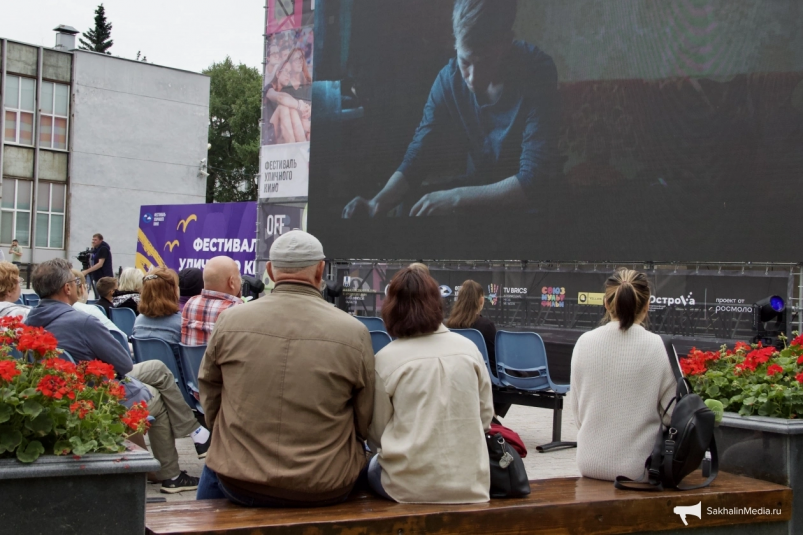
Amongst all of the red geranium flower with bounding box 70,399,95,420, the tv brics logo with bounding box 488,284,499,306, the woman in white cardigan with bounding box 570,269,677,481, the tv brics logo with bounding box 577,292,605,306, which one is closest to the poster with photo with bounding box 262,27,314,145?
the tv brics logo with bounding box 488,284,499,306

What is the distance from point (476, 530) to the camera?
10.3 ft

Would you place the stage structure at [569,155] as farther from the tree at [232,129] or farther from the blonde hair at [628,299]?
the tree at [232,129]

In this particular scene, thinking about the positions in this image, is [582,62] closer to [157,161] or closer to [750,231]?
[750,231]

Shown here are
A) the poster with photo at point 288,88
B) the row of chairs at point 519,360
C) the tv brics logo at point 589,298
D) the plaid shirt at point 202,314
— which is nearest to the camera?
the plaid shirt at point 202,314

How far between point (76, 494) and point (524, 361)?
15.7 ft

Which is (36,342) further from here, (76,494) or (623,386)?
(623,386)

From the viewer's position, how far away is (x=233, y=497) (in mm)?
3119

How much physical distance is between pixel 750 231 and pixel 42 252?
26145 mm

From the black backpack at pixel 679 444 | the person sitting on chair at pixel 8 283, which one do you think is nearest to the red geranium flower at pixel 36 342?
the black backpack at pixel 679 444

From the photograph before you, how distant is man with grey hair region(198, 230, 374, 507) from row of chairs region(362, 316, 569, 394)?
382 centimetres

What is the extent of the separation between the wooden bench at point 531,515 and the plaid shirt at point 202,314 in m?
2.47

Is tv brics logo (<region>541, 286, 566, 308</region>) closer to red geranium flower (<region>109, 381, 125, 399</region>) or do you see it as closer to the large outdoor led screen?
the large outdoor led screen

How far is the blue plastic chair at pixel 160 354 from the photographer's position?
18.7ft

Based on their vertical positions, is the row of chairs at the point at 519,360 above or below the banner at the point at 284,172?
below
